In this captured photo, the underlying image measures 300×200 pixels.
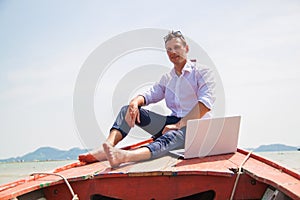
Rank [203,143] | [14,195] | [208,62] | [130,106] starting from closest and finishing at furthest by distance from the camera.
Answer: [14,195] < [203,143] < [130,106] < [208,62]

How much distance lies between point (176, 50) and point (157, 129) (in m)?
0.65

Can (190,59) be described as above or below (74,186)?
above

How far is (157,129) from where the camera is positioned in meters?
2.95

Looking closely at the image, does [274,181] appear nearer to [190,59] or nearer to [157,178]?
[157,178]

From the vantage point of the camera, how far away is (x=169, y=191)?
2.02m

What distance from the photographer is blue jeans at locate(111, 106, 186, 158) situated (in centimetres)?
247

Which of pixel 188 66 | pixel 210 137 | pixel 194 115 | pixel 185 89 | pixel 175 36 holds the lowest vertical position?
pixel 210 137

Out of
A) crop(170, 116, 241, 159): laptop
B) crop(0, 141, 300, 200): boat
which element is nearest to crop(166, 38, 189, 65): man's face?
crop(170, 116, 241, 159): laptop

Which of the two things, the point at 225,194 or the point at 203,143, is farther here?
the point at 203,143

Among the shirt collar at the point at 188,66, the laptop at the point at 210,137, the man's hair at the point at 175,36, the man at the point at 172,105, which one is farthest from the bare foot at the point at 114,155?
the man's hair at the point at 175,36

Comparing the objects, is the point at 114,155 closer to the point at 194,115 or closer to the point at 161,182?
the point at 161,182

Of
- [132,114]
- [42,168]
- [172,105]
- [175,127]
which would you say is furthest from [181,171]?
[42,168]

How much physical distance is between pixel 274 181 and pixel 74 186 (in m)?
1.13

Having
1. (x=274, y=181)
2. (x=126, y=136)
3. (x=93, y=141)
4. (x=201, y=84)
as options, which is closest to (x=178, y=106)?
(x=201, y=84)
